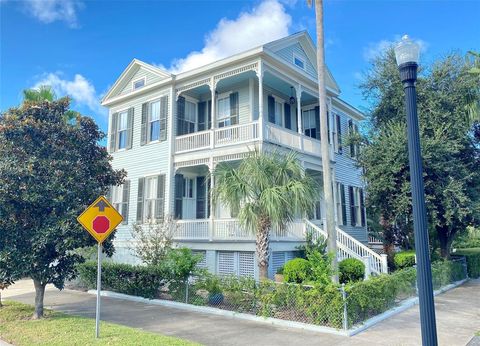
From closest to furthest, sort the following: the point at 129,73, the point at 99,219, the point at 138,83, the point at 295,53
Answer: the point at 99,219 < the point at 295,53 < the point at 138,83 < the point at 129,73

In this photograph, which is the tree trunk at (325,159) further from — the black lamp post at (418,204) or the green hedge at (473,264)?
the green hedge at (473,264)

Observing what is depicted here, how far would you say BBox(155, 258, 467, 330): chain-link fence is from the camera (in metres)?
8.73

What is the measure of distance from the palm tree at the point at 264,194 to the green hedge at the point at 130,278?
11.5ft

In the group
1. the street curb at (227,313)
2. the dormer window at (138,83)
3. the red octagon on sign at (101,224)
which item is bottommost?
the street curb at (227,313)

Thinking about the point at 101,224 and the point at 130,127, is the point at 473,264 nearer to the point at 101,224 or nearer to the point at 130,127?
the point at 101,224

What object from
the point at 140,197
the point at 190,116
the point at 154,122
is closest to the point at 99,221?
the point at 140,197

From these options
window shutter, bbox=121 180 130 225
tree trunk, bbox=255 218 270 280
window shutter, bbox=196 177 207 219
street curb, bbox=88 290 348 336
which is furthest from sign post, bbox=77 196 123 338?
window shutter, bbox=121 180 130 225

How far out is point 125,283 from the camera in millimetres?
13406

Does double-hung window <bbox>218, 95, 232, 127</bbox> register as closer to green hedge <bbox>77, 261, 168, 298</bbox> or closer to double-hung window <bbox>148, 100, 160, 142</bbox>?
double-hung window <bbox>148, 100, 160, 142</bbox>

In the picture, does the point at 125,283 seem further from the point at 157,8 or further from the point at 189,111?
the point at 157,8

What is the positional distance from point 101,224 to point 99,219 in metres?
0.13

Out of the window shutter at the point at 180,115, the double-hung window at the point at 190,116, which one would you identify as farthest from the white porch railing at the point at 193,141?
the double-hung window at the point at 190,116

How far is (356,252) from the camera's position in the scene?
14.6 m

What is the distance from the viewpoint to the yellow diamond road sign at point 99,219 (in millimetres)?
8266
